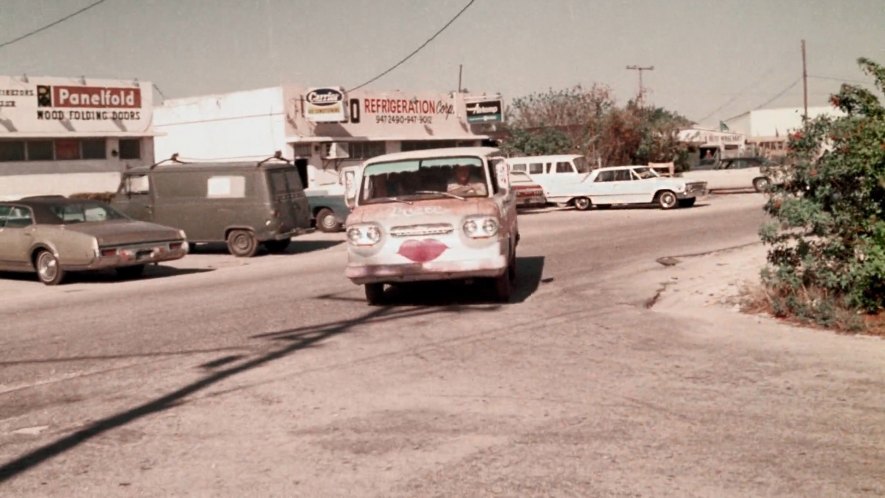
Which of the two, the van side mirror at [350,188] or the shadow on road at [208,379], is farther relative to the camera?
the van side mirror at [350,188]

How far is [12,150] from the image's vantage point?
108ft

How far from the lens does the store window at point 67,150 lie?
112 ft

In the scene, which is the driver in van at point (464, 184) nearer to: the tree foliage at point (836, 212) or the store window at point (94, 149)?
the tree foliage at point (836, 212)

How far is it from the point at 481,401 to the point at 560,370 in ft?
4.18

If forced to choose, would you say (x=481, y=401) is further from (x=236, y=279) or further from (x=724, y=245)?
(x=724, y=245)

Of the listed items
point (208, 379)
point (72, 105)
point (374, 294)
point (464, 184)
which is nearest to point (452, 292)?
point (374, 294)

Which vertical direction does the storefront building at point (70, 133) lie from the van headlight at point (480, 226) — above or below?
above

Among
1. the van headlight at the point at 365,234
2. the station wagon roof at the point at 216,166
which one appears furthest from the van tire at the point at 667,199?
the van headlight at the point at 365,234

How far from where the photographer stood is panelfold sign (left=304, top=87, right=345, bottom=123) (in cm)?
4000

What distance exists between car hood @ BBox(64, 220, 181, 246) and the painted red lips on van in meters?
6.73

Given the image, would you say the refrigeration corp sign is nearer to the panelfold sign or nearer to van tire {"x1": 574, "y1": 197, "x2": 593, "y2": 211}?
the panelfold sign

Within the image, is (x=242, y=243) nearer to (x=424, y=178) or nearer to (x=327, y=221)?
(x=327, y=221)

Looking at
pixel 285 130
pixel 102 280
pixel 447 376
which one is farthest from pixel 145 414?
pixel 285 130

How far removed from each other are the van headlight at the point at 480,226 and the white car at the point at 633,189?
76.3ft
